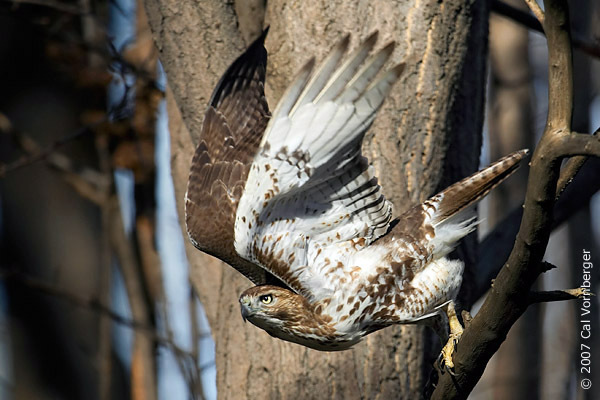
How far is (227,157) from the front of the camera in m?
3.69

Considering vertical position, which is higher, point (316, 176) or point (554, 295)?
point (316, 176)

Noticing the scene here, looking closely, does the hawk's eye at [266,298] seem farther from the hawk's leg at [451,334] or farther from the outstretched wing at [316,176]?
the hawk's leg at [451,334]

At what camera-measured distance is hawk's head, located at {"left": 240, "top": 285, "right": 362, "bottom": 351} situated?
11.7 ft

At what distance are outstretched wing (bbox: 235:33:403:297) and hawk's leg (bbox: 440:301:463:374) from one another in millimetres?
546

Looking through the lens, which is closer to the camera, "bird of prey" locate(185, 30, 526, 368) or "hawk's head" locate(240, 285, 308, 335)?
"bird of prey" locate(185, 30, 526, 368)

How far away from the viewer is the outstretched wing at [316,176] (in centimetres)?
310

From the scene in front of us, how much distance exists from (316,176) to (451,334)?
1077 millimetres

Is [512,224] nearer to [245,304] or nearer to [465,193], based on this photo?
[465,193]

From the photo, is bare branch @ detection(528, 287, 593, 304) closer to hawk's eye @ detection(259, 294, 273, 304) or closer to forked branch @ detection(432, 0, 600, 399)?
forked branch @ detection(432, 0, 600, 399)

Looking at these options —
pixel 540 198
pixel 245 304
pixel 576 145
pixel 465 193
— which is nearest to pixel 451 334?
pixel 465 193

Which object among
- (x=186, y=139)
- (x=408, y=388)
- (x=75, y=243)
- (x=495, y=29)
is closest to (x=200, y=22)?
(x=186, y=139)

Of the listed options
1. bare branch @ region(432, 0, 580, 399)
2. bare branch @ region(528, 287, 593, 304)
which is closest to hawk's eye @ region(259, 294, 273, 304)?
bare branch @ region(432, 0, 580, 399)

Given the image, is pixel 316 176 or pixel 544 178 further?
pixel 316 176

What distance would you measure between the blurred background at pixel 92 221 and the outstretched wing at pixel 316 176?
75.8 inches
